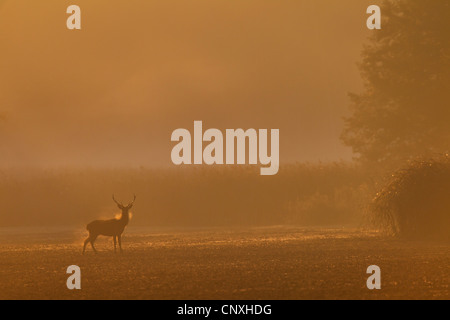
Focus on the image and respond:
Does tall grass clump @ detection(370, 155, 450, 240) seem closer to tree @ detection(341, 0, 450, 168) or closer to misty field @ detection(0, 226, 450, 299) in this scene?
misty field @ detection(0, 226, 450, 299)

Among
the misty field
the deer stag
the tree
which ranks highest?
the tree

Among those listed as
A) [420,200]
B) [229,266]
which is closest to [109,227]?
[229,266]

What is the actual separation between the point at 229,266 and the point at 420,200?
1255 cm

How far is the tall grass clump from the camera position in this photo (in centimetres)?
3077

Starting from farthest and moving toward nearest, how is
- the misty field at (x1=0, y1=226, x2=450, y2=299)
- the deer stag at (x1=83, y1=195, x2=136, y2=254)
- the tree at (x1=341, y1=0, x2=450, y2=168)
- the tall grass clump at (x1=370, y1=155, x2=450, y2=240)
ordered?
the tree at (x1=341, y1=0, x2=450, y2=168)
the tall grass clump at (x1=370, y1=155, x2=450, y2=240)
the deer stag at (x1=83, y1=195, x2=136, y2=254)
the misty field at (x1=0, y1=226, x2=450, y2=299)

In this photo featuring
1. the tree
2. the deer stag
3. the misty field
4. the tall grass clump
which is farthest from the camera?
the tree

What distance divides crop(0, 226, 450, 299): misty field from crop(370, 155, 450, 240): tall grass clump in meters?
1.27

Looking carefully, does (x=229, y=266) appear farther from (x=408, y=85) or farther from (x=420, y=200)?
(x=408, y=85)

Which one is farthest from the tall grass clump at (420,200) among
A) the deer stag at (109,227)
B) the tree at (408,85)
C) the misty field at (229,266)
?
the tree at (408,85)

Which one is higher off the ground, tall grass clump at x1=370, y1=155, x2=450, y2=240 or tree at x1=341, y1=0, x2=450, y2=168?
tree at x1=341, y1=0, x2=450, y2=168

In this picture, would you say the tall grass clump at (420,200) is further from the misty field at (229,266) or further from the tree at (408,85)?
the tree at (408,85)

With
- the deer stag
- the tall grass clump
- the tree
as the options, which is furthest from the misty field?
the tree

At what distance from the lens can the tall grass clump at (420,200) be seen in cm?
3077

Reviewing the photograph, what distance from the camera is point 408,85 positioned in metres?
47.2
